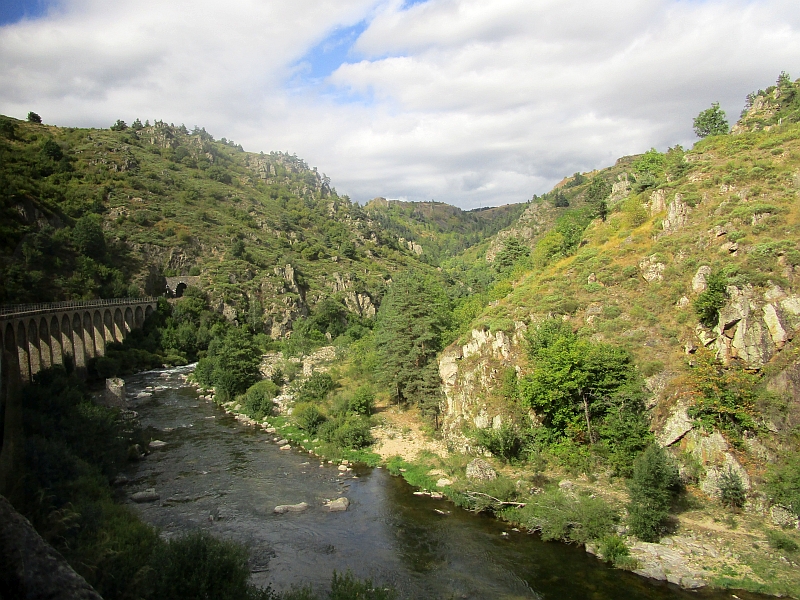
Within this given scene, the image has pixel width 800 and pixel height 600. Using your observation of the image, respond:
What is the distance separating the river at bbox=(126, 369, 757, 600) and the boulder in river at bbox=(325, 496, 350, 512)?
1.22 ft

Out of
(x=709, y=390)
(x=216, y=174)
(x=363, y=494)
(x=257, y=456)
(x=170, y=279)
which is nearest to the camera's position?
(x=709, y=390)

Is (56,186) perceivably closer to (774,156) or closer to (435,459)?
(435,459)

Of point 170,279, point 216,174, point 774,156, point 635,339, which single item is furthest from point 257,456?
point 216,174

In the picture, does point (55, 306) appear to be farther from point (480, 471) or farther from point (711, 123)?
point (711, 123)

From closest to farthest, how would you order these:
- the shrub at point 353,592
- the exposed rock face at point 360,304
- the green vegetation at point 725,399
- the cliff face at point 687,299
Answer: the shrub at point 353,592
the green vegetation at point 725,399
the cliff face at point 687,299
the exposed rock face at point 360,304

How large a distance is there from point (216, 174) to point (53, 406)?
136003 millimetres

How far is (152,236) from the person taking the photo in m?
93.9

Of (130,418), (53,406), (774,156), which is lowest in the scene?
(130,418)

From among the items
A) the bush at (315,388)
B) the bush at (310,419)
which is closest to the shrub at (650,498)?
the bush at (310,419)

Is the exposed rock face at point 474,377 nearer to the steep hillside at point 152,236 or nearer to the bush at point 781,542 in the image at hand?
the bush at point 781,542

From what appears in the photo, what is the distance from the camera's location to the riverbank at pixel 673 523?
62.1ft

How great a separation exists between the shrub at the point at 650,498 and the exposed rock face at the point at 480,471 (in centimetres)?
776

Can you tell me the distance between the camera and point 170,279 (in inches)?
3521

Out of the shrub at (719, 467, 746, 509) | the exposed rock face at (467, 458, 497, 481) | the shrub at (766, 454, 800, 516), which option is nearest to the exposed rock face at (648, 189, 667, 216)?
the shrub at (766, 454, 800, 516)
